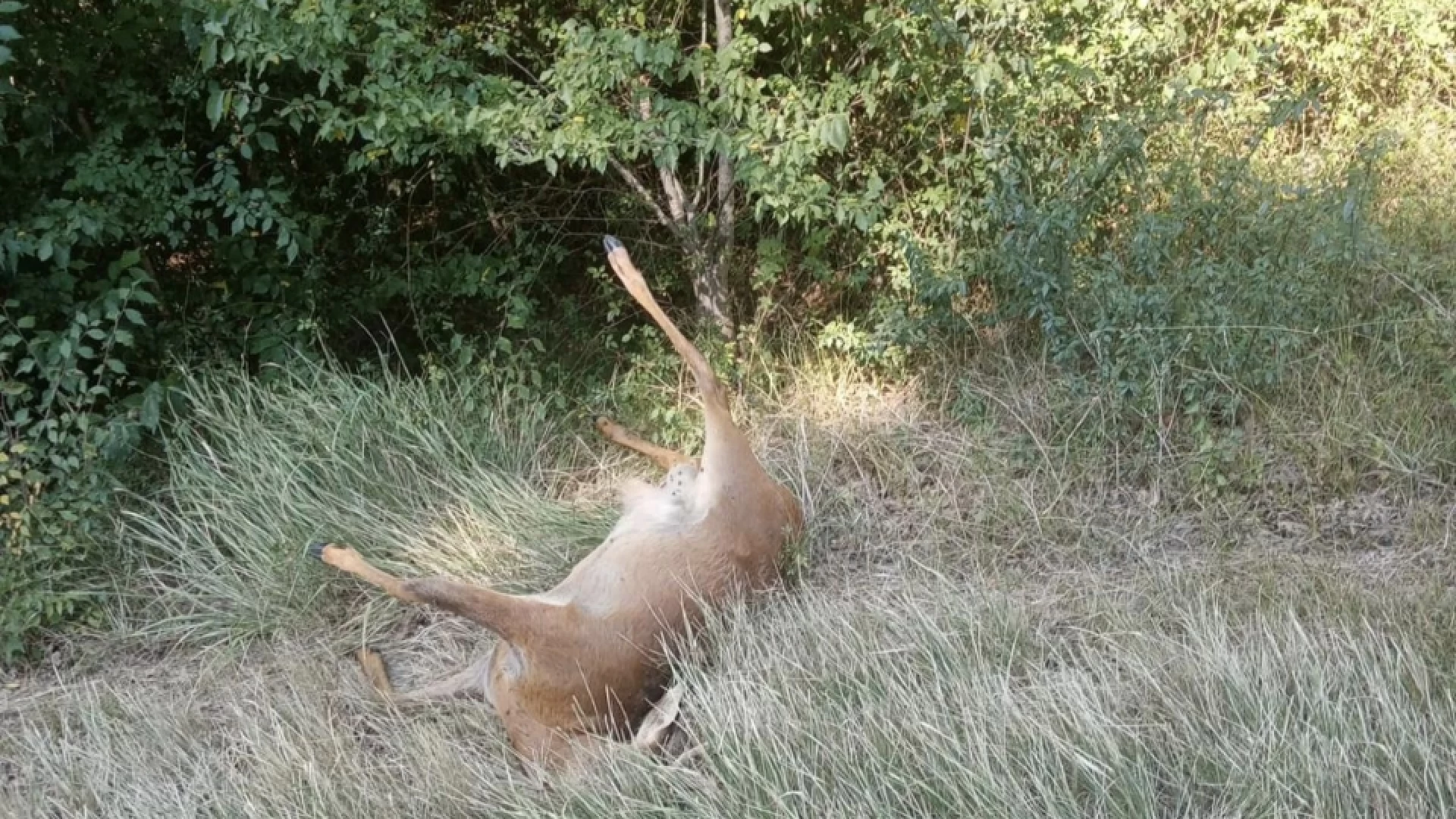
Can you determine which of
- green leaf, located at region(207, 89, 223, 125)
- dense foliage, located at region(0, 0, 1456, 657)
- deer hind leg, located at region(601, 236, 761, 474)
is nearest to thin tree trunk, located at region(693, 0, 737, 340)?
dense foliage, located at region(0, 0, 1456, 657)

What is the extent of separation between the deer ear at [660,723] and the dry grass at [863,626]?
0.05 metres

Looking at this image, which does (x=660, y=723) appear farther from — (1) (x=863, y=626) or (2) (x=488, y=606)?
(1) (x=863, y=626)

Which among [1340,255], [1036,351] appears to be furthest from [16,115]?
[1340,255]

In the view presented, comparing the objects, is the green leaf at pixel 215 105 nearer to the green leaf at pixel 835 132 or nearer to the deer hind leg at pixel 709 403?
the deer hind leg at pixel 709 403

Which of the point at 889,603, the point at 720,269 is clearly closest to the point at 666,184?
the point at 720,269

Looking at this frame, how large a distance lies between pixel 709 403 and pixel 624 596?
2.68ft

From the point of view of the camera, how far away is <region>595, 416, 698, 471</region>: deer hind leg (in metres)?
4.50

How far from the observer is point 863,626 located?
346cm

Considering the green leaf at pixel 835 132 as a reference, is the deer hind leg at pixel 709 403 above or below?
below

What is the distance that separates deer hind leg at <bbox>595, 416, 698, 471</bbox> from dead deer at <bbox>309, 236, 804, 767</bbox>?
19.4 inches

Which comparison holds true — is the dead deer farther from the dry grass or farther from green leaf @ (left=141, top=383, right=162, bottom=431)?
green leaf @ (left=141, top=383, right=162, bottom=431)

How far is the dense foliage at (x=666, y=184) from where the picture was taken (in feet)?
14.7

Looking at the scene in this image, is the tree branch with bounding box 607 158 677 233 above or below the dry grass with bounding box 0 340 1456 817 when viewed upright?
above

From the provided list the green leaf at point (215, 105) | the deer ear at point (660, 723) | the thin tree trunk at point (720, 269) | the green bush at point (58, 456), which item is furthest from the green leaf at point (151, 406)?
the deer ear at point (660, 723)
